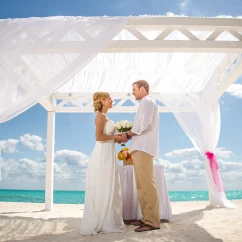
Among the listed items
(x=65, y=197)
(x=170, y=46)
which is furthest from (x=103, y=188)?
(x=65, y=197)

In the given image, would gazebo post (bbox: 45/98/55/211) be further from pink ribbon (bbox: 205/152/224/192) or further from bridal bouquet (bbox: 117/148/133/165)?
pink ribbon (bbox: 205/152/224/192)

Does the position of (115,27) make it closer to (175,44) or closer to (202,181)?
(175,44)

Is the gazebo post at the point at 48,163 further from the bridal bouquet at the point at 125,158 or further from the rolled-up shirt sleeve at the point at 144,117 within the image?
the rolled-up shirt sleeve at the point at 144,117

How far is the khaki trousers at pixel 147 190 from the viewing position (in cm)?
396

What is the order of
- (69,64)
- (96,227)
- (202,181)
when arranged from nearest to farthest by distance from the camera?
(69,64), (96,227), (202,181)

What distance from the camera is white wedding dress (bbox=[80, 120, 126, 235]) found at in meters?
4.01

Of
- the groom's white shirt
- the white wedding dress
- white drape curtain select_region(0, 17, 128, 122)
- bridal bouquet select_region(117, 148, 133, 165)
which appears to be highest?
white drape curtain select_region(0, 17, 128, 122)

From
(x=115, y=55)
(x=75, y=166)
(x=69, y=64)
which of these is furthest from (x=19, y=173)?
(x=69, y=64)

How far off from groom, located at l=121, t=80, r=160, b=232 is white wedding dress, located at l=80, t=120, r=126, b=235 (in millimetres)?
254

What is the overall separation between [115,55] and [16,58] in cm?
227

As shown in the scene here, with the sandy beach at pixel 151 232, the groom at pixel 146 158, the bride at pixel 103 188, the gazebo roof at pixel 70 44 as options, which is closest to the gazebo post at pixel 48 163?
the sandy beach at pixel 151 232

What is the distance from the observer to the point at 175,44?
3.90 meters

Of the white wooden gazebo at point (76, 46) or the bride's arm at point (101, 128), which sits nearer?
the white wooden gazebo at point (76, 46)

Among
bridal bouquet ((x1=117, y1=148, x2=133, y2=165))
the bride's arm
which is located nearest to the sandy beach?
bridal bouquet ((x1=117, y1=148, x2=133, y2=165))
